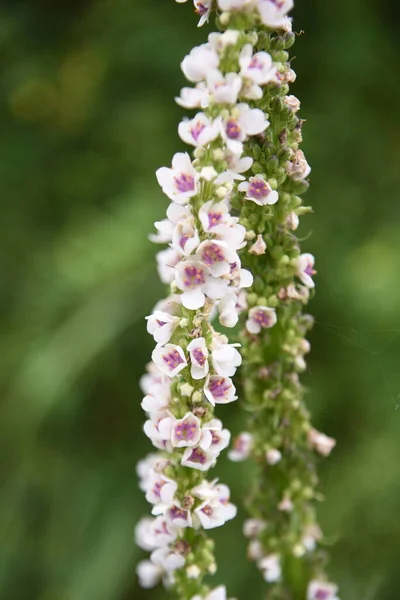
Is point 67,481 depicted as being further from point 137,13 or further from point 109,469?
point 137,13

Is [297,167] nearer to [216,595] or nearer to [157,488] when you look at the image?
[157,488]

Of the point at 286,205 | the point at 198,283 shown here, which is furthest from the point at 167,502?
the point at 286,205

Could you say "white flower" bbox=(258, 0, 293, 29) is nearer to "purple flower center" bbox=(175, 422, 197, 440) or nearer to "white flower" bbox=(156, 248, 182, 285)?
"white flower" bbox=(156, 248, 182, 285)

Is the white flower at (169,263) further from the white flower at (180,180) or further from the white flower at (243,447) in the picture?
the white flower at (243,447)

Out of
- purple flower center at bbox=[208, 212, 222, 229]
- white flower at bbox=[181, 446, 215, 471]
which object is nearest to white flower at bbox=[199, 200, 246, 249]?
purple flower center at bbox=[208, 212, 222, 229]

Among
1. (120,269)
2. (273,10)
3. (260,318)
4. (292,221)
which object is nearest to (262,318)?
(260,318)

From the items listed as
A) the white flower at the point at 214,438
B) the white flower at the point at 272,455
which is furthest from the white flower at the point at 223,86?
the white flower at the point at 272,455
